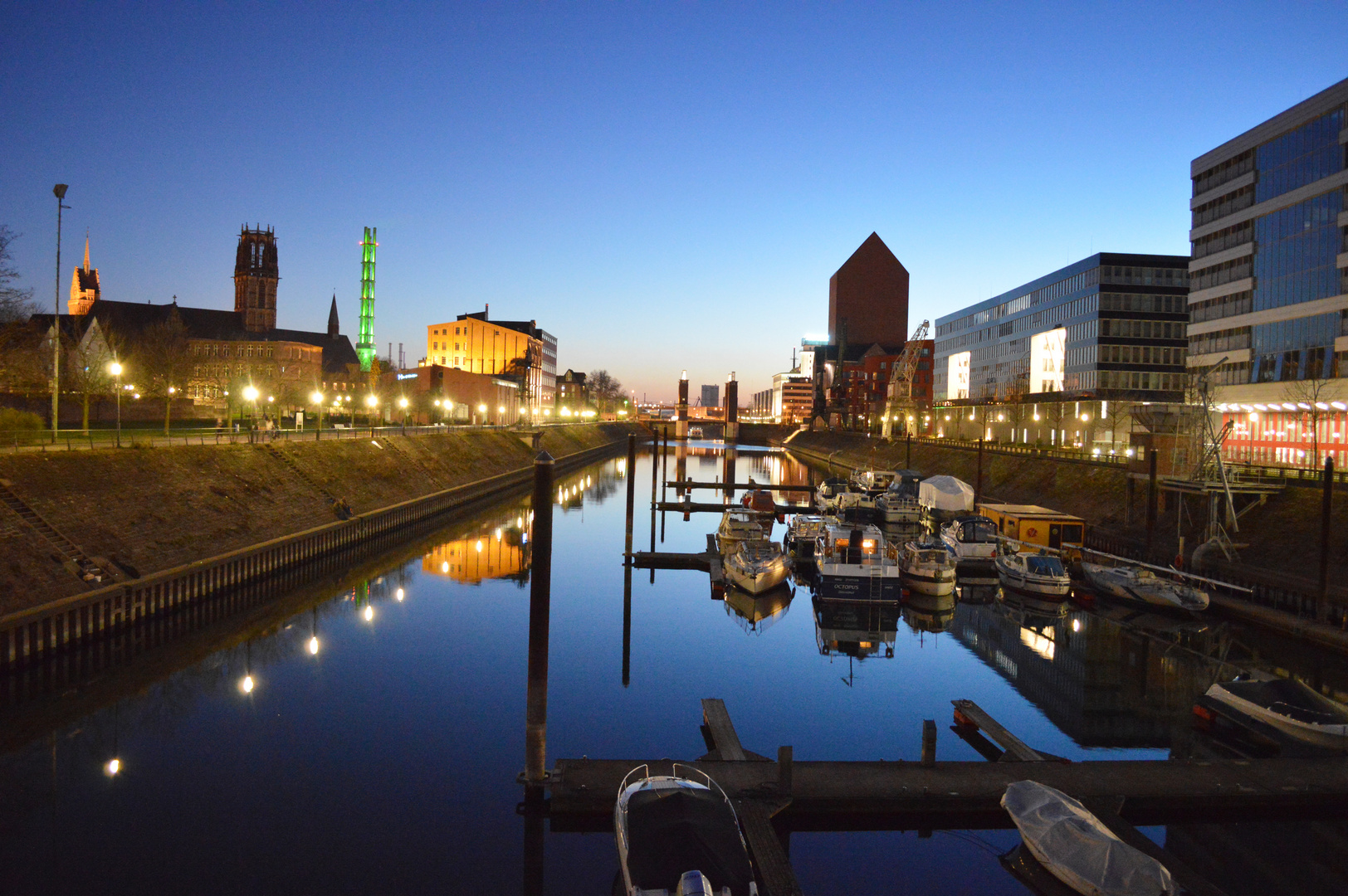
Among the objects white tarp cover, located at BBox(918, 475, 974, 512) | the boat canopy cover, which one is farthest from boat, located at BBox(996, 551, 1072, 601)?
the boat canopy cover

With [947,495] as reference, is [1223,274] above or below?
above

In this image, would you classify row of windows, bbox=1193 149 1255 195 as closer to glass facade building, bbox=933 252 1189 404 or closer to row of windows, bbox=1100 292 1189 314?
row of windows, bbox=1100 292 1189 314

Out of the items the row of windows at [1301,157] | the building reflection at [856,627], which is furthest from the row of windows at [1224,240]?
the building reflection at [856,627]

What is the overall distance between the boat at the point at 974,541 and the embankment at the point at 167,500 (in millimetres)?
33508

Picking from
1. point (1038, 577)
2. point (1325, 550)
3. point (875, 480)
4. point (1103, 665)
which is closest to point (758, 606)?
point (1038, 577)

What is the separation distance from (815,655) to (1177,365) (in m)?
85.4

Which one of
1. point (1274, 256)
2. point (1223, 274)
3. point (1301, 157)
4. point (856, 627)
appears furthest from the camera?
point (1223, 274)

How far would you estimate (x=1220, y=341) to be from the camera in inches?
Answer: 2655

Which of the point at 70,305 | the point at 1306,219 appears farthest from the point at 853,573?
the point at 70,305

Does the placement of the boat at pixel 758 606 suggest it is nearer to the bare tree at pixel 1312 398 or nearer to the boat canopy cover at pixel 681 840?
the boat canopy cover at pixel 681 840

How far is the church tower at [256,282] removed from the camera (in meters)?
147

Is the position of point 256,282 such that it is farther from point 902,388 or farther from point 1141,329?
point 1141,329

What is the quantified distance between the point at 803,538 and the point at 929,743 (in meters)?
29.6

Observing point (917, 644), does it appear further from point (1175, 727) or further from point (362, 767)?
point (362, 767)
